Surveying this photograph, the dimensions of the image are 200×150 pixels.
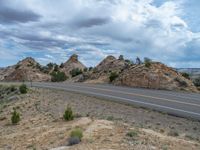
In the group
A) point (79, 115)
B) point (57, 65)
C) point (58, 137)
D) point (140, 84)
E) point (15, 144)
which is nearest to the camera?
point (58, 137)

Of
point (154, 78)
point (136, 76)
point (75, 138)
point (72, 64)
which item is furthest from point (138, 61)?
point (75, 138)

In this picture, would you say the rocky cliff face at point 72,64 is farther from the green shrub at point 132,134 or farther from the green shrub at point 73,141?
the green shrub at point 73,141

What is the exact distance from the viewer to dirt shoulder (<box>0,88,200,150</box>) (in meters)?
11.5

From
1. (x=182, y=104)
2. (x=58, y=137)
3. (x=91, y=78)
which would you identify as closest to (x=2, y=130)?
(x=58, y=137)

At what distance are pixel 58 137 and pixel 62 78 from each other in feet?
160

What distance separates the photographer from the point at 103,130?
42.8 ft

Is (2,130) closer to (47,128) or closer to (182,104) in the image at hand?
(47,128)

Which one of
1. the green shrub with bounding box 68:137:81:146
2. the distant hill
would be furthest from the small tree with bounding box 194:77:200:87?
the green shrub with bounding box 68:137:81:146

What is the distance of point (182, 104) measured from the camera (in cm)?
Result: 2306

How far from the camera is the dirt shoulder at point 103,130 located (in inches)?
452

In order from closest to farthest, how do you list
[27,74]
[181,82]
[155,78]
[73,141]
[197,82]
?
[73,141], [181,82], [155,78], [197,82], [27,74]

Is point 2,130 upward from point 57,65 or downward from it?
downward

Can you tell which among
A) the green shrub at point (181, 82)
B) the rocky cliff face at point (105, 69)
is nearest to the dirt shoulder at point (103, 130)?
the green shrub at point (181, 82)

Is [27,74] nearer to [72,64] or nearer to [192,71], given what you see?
[72,64]
